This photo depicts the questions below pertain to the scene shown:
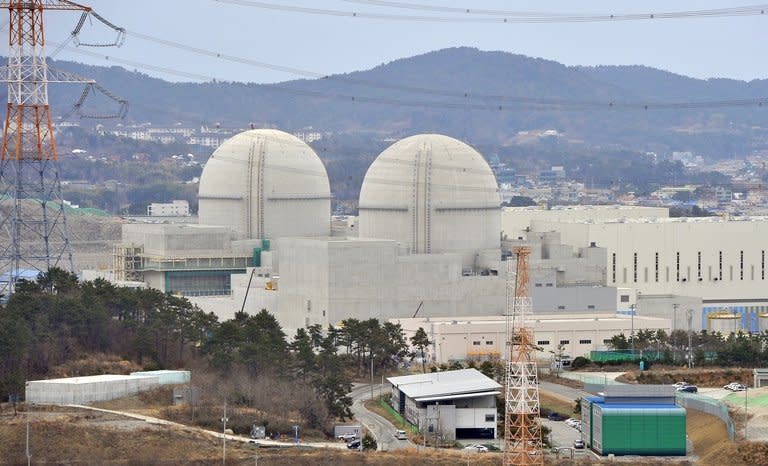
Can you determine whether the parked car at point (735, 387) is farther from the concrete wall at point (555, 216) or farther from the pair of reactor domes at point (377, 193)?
the concrete wall at point (555, 216)

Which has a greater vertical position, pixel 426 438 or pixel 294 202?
pixel 294 202

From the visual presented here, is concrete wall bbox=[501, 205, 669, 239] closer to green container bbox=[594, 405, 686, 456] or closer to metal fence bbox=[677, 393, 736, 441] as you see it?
metal fence bbox=[677, 393, 736, 441]

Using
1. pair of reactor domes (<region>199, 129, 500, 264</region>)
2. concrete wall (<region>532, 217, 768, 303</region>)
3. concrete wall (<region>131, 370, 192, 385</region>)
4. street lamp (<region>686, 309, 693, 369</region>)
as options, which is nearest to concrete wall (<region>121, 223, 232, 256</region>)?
pair of reactor domes (<region>199, 129, 500, 264</region>)

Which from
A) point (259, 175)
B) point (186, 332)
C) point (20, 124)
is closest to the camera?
point (20, 124)

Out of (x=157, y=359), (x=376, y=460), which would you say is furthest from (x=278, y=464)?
(x=157, y=359)

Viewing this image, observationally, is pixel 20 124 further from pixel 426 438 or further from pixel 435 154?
pixel 435 154

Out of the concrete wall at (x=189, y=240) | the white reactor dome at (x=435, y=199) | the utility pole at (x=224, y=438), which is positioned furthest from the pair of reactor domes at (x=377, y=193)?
the utility pole at (x=224, y=438)

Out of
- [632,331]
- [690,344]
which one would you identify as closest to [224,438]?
[690,344]
